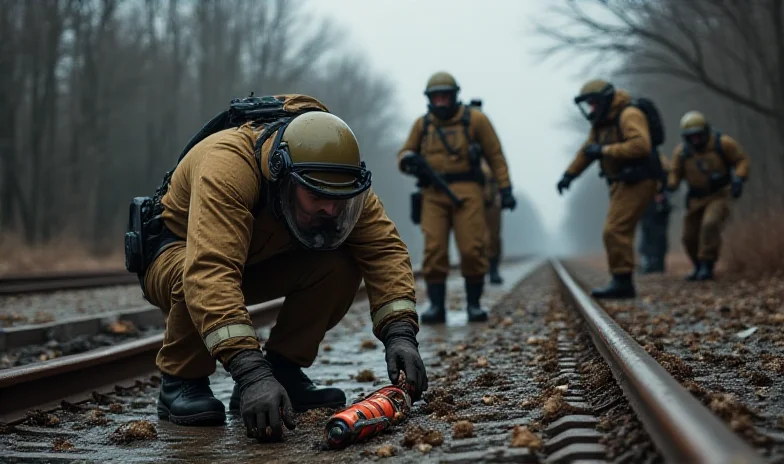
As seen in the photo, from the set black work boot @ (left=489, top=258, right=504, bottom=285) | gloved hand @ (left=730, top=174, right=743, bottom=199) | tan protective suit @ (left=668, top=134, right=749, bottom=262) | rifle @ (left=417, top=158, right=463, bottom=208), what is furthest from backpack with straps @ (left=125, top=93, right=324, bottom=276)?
black work boot @ (left=489, top=258, right=504, bottom=285)

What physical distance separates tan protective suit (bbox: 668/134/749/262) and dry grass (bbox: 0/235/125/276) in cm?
1129

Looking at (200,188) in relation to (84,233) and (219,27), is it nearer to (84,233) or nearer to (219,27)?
(84,233)

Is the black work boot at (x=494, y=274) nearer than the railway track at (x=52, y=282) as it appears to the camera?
No

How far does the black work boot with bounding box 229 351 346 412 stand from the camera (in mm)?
3811

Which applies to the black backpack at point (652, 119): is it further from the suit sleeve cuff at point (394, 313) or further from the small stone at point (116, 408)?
the small stone at point (116, 408)

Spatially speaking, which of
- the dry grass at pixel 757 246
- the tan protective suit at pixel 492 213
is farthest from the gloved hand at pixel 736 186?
the tan protective suit at pixel 492 213

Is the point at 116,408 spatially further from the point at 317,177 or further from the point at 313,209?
the point at 317,177

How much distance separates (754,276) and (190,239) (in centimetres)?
862

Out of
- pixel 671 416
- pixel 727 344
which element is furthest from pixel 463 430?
pixel 727 344

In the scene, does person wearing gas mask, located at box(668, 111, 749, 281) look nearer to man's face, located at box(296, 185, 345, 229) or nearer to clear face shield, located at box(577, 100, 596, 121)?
clear face shield, located at box(577, 100, 596, 121)

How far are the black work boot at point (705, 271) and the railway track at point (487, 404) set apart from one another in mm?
5259

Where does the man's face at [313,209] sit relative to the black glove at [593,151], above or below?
below

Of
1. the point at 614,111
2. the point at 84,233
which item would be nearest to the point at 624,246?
the point at 614,111

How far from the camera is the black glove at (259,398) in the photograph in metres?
2.90
